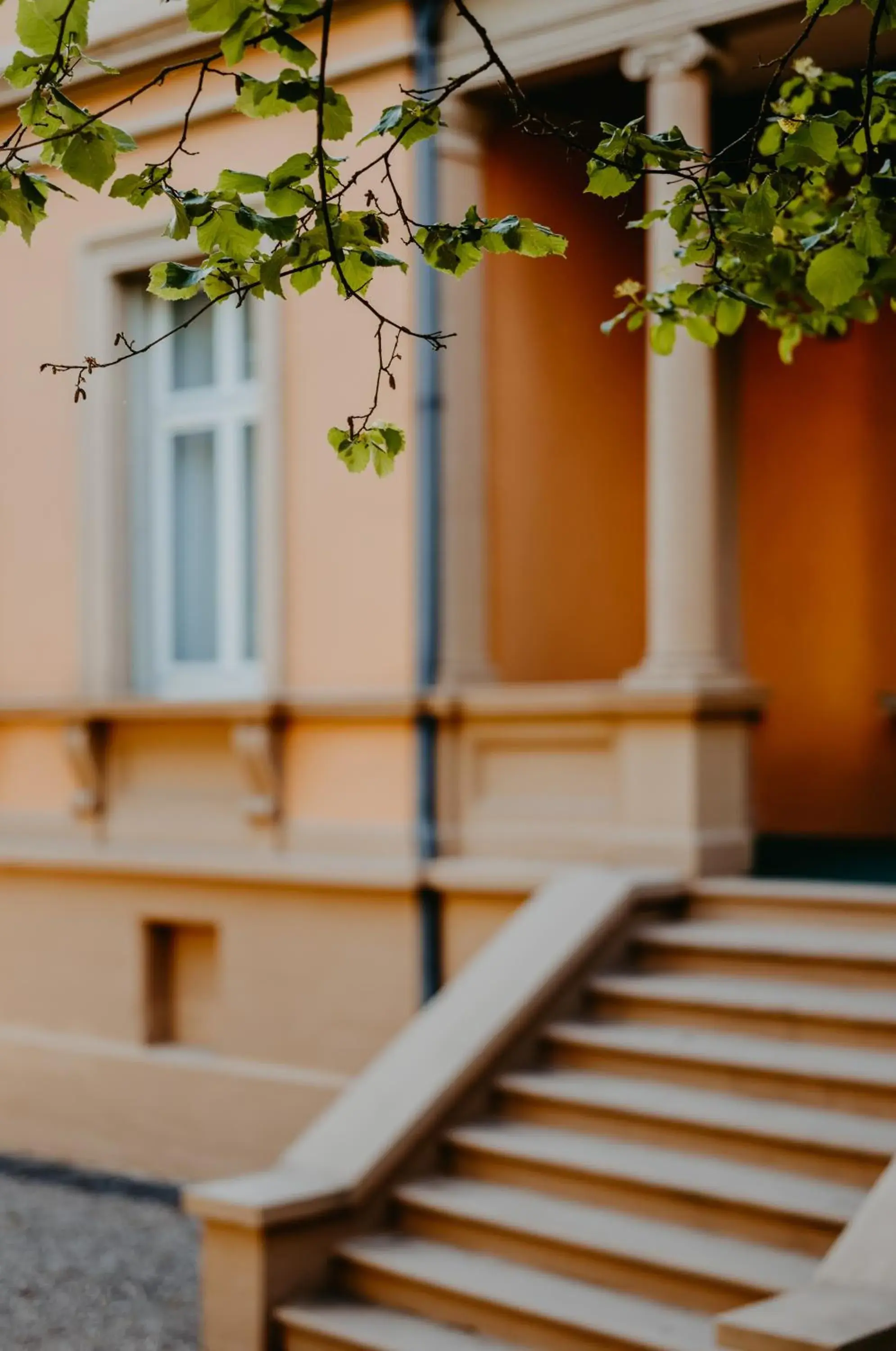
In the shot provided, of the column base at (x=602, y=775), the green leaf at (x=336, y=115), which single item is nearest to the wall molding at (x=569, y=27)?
the column base at (x=602, y=775)

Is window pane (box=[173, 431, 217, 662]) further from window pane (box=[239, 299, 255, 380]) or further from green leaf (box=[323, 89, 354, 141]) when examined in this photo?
green leaf (box=[323, 89, 354, 141])

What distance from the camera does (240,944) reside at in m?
9.98

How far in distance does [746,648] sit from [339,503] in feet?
8.68

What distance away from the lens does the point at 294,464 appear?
32.6ft

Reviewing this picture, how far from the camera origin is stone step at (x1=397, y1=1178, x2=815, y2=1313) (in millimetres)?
6047

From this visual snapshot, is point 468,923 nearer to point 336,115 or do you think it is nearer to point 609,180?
point 609,180

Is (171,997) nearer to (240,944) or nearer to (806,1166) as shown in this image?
(240,944)

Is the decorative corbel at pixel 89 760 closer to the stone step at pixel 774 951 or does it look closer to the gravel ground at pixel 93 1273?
the gravel ground at pixel 93 1273

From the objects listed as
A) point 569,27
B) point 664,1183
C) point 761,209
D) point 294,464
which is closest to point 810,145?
point 761,209

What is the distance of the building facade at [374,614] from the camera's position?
8859mm

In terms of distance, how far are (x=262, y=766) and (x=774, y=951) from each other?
316 centimetres

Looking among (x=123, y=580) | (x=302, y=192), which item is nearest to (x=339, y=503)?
(x=123, y=580)

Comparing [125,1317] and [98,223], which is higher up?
[98,223]

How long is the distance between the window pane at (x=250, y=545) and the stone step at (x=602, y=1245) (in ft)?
13.3
